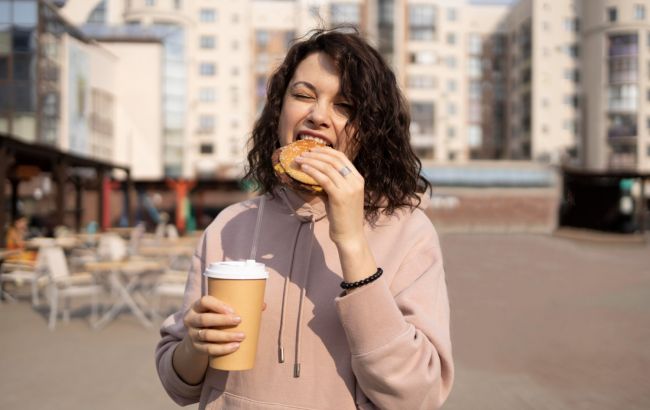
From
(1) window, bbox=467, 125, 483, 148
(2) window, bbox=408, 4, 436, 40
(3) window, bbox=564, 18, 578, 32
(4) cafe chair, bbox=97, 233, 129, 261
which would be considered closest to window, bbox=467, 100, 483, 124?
(1) window, bbox=467, 125, 483, 148

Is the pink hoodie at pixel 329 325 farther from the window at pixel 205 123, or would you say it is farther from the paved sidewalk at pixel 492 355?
the window at pixel 205 123

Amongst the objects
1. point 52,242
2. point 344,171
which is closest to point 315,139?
point 344,171

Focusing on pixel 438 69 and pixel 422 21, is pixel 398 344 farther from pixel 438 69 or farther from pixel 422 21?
pixel 422 21

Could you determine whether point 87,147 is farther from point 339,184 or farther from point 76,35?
point 339,184

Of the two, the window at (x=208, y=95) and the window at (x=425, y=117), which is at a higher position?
the window at (x=208, y=95)

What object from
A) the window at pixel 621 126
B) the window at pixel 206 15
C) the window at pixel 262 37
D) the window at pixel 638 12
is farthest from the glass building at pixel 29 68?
the window at pixel 638 12

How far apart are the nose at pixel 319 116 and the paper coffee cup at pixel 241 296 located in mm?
385

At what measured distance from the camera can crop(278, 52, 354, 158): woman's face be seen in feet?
4.99

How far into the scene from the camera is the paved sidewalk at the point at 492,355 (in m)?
5.32

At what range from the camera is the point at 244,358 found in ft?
4.35

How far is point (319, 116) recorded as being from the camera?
4.91 ft

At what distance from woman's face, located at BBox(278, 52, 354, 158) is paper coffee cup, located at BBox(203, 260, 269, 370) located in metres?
0.38

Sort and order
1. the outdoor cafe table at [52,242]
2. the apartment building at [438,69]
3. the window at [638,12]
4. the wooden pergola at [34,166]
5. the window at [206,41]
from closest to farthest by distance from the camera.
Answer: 1. the wooden pergola at [34,166]
2. the outdoor cafe table at [52,242]
3. the apartment building at [438,69]
4. the window at [638,12]
5. the window at [206,41]

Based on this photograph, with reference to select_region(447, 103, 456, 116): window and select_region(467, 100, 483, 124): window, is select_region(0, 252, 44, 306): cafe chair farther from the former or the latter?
select_region(467, 100, 483, 124): window
